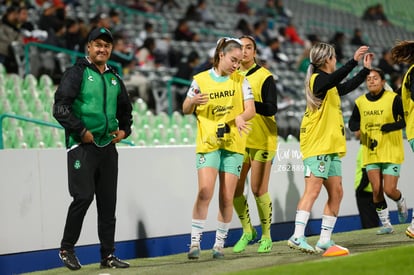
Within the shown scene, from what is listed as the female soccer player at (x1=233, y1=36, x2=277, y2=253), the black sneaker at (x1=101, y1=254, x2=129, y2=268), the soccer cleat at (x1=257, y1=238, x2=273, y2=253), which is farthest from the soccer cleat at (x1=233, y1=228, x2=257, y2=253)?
the black sneaker at (x1=101, y1=254, x2=129, y2=268)

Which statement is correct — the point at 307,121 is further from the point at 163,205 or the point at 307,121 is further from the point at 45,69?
the point at 45,69

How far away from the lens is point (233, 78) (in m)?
8.75

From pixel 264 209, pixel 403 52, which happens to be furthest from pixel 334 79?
pixel 264 209

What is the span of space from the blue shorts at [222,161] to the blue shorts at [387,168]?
286 centimetres

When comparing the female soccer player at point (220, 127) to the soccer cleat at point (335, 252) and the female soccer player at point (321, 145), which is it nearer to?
the female soccer player at point (321, 145)

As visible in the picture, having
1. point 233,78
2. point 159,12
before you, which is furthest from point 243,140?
point 159,12

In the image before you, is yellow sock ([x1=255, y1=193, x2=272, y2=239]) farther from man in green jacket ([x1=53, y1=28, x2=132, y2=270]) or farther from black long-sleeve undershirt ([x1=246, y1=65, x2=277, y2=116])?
man in green jacket ([x1=53, y1=28, x2=132, y2=270])

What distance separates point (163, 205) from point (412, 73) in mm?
3134

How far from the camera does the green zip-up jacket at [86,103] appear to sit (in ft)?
26.5

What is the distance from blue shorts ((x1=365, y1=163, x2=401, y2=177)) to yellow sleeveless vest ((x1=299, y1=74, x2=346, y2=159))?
244 cm

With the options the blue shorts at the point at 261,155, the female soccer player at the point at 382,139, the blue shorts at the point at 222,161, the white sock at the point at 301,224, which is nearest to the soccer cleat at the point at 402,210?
the female soccer player at the point at 382,139

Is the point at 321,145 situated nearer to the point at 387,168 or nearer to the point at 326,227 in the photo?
the point at 326,227

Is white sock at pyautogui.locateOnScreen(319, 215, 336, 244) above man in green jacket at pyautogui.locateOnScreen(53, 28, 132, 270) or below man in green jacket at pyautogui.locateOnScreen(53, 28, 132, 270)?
below

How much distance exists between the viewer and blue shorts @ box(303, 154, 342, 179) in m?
8.60
